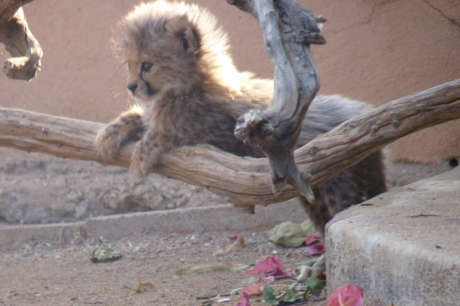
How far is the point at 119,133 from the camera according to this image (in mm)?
3943

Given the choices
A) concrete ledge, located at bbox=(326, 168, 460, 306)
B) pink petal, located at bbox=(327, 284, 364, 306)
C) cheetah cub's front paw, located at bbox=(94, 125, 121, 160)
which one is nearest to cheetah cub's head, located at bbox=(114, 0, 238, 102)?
cheetah cub's front paw, located at bbox=(94, 125, 121, 160)

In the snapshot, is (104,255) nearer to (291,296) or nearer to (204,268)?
(204,268)

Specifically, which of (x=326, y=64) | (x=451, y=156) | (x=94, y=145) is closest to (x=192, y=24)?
(x=94, y=145)

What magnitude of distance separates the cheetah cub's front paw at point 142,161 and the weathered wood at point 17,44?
2.53ft

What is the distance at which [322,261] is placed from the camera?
369 centimetres

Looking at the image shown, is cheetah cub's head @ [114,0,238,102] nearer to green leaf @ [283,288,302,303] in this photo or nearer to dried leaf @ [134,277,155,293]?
dried leaf @ [134,277,155,293]

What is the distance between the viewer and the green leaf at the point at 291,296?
3.35m

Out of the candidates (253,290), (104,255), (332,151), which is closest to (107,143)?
(253,290)

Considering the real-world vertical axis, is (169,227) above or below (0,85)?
below

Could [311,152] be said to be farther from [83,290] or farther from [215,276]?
[83,290]

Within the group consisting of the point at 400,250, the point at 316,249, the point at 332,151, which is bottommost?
the point at 316,249

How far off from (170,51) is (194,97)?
325mm

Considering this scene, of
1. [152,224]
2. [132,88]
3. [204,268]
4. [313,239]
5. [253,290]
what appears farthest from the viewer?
[152,224]

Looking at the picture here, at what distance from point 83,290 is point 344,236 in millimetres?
2094
